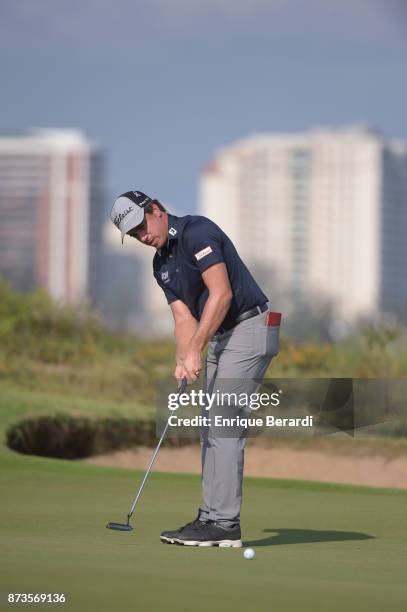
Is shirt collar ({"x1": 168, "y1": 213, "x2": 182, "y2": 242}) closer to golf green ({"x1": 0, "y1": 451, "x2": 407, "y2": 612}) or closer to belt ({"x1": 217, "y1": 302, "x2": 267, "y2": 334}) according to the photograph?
belt ({"x1": 217, "y1": 302, "x2": 267, "y2": 334})

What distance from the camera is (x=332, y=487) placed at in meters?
9.62

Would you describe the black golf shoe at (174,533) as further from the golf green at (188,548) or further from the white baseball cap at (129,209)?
the white baseball cap at (129,209)

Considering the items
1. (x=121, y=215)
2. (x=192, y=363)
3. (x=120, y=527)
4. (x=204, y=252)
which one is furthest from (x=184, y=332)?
(x=120, y=527)

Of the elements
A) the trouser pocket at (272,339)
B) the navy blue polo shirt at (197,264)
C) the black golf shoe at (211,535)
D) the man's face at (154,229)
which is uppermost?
the man's face at (154,229)

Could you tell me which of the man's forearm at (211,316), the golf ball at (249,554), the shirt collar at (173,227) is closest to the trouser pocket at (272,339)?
the man's forearm at (211,316)

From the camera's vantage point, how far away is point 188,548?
5.97 meters

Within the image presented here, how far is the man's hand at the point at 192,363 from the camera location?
245 inches

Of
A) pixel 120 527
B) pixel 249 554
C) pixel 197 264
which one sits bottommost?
pixel 120 527

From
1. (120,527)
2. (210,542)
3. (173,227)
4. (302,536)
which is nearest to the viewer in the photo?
(210,542)

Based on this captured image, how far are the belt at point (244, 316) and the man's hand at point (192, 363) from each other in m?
0.22

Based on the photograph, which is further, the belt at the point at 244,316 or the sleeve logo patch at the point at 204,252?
the belt at the point at 244,316

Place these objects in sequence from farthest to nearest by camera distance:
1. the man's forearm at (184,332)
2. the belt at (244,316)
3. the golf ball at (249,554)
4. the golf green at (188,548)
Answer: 1. the man's forearm at (184,332)
2. the belt at (244,316)
3. the golf ball at (249,554)
4. the golf green at (188,548)

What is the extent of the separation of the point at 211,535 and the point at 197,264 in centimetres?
126

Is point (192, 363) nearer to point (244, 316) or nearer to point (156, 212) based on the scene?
point (244, 316)
